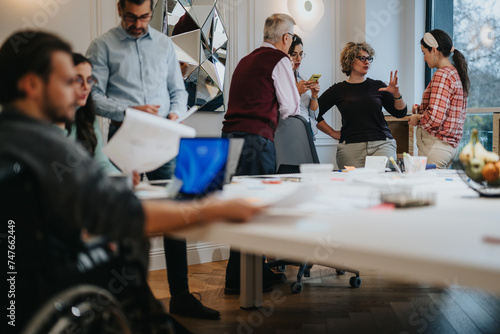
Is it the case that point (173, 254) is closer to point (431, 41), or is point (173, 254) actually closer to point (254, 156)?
point (254, 156)

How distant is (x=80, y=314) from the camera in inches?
33.1

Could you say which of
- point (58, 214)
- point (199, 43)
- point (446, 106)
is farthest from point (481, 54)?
point (58, 214)

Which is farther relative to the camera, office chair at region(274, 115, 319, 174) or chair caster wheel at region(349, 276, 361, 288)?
chair caster wheel at region(349, 276, 361, 288)

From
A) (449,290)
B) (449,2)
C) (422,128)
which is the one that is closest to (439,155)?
(422,128)

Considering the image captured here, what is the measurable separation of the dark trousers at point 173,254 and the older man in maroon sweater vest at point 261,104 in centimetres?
38

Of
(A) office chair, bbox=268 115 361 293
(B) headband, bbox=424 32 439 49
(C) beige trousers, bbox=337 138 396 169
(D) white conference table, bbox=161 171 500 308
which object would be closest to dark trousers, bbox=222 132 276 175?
(A) office chair, bbox=268 115 361 293

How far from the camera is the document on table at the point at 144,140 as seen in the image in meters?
1.35

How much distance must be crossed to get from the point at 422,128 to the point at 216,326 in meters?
1.95

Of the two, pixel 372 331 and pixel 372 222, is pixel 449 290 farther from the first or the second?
pixel 372 222

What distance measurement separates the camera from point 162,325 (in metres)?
1.01

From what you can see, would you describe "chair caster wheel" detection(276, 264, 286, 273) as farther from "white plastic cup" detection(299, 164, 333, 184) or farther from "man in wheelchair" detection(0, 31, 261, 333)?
"man in wheelchair" detection(0, 31, 261, 333)

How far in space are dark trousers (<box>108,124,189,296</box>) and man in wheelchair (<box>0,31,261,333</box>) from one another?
1.44 m

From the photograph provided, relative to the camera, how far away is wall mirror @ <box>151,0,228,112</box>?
3473mm

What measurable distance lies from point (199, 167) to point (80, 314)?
1.92ft
